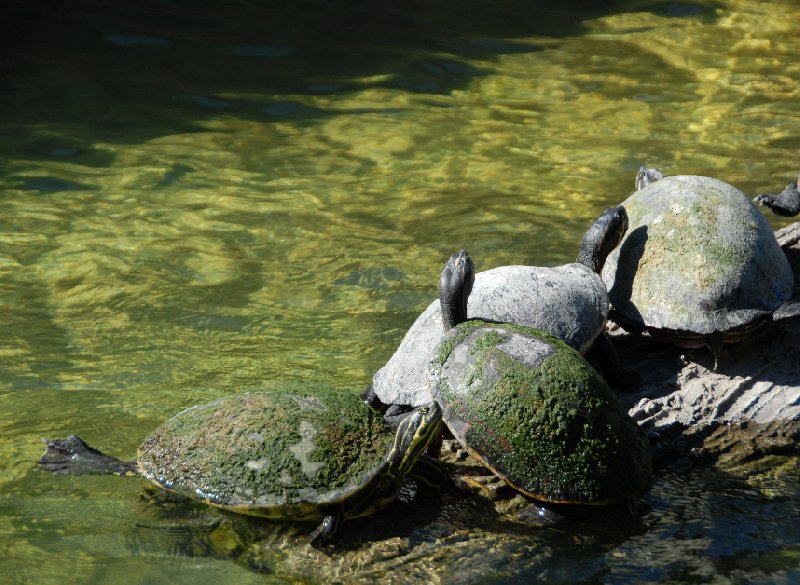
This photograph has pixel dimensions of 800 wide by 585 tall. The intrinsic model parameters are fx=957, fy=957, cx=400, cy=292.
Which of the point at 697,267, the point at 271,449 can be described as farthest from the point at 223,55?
the point at 271,449

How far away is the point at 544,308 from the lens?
4.33 m

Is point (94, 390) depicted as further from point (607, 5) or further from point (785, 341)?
point (607, 5)

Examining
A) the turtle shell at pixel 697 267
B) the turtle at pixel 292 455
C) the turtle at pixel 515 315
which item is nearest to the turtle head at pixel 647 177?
the turtle shell at pixel 697 267

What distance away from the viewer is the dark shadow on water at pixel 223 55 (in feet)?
29.1

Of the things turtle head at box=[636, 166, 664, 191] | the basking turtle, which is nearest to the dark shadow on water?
turtle head at box=[636, 166, 664, 191]

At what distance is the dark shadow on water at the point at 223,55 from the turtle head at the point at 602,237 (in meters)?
4.84

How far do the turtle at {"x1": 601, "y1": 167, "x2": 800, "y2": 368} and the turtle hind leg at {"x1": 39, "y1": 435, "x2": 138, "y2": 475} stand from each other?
7.90ft

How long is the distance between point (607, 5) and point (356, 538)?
34.0ft

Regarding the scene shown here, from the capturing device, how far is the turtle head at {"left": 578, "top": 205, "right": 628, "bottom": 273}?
15.5 ft

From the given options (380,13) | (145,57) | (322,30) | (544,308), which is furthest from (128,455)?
(380,13)

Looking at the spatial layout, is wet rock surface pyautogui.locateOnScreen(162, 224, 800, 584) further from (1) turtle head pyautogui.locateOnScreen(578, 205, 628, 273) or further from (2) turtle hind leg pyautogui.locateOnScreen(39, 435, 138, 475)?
(1) turtle head pyautogui.locateOnScreen(578, 205, 628, 273)

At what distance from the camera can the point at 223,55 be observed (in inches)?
403

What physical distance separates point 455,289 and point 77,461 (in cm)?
170

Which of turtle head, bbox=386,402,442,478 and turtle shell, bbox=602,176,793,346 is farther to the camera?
turtle shell, bbox=602,176,793,346
